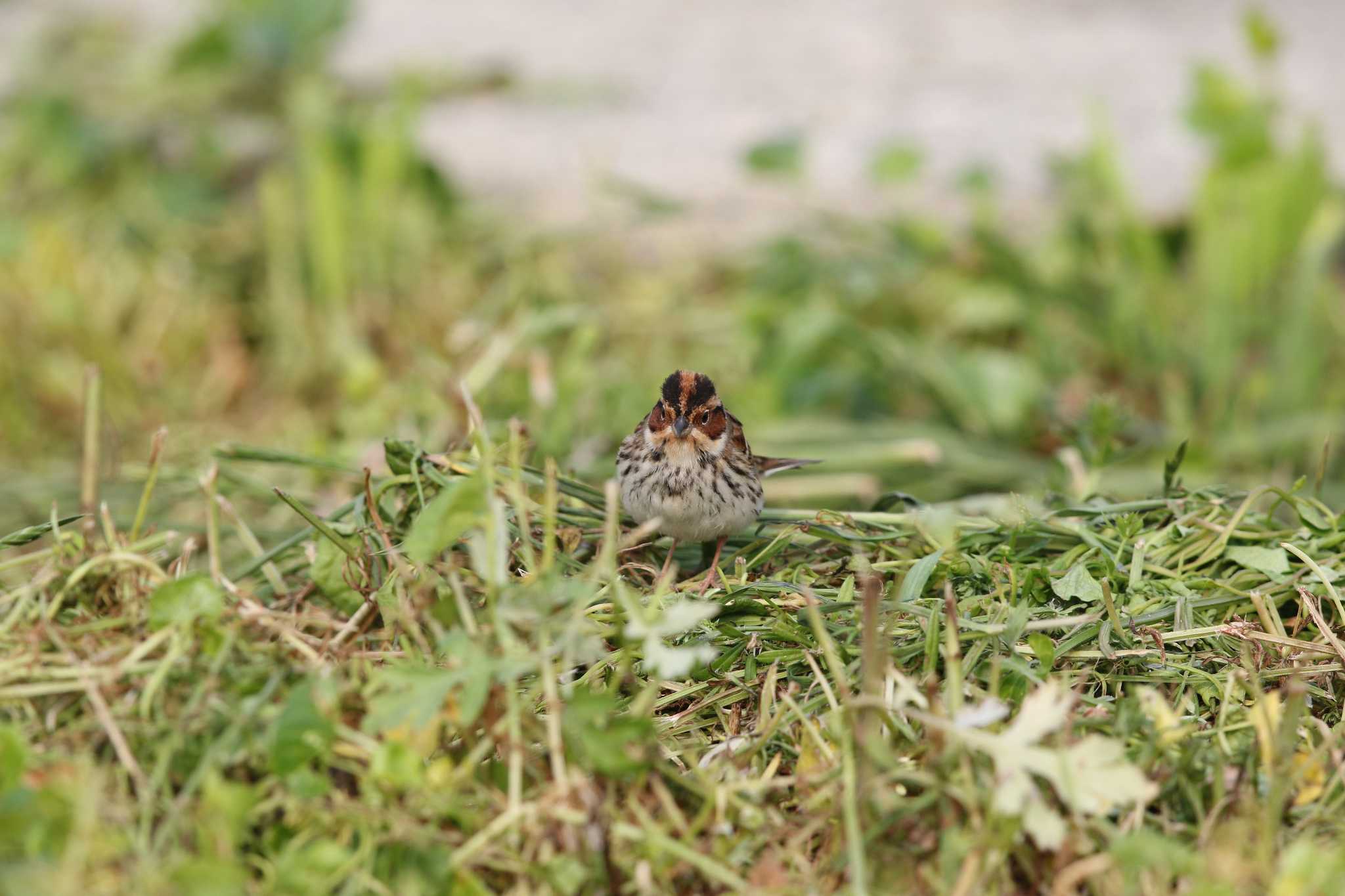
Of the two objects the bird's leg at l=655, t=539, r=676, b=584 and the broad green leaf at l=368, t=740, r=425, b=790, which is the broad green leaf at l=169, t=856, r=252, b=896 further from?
the bird's leg at l=655, t=539, r=676, b=584

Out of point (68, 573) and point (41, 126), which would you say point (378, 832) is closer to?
point (68, 573)

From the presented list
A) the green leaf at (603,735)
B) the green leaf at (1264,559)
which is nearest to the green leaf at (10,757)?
the green leaf at (603,735)

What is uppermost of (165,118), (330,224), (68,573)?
(165,118)

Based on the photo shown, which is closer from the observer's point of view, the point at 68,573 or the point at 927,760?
the point at 927,760

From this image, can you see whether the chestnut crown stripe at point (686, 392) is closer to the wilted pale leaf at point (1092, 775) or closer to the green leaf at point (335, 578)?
the green leaf at point (335, 578)

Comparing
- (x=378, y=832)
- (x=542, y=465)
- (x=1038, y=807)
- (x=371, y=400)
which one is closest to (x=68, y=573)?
(x=378, y=832)

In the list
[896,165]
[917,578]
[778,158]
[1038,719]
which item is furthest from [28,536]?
[896,165]

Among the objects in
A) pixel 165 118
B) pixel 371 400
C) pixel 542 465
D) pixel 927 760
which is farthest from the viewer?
pixel 165 118

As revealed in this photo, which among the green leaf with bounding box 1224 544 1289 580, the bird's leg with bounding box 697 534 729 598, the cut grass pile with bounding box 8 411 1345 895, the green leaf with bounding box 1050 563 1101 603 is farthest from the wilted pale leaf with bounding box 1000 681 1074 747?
the green leaf with bounding box 1224 544 1289 580
